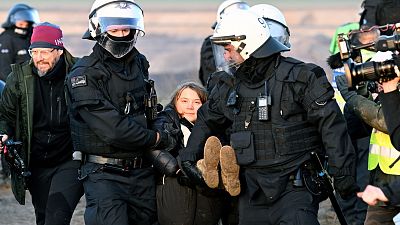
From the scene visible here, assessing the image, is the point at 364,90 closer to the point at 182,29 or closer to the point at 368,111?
the point at 368,111

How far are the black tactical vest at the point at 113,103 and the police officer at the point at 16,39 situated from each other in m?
6.25

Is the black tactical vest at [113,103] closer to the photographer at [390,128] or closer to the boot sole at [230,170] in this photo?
the boot sole at [230,170]

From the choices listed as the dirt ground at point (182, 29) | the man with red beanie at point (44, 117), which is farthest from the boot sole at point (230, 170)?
the dirt ground at point (182, 29)

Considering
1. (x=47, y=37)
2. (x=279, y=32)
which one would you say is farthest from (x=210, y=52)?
(x=279, y=32)

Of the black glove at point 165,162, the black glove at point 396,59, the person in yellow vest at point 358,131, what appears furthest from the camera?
the black glove at point 165,162

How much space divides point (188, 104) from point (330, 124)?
5.03 ft

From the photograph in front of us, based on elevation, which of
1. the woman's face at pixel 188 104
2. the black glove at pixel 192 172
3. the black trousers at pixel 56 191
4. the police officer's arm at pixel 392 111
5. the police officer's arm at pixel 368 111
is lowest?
the black trousers at pixel 56 191

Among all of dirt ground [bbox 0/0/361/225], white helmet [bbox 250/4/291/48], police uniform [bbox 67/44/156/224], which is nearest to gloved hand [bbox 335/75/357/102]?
white helmet [bbox 250/4/291/48]

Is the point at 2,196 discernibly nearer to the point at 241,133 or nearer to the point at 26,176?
the point at 26,176

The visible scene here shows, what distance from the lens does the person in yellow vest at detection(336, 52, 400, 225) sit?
23.1ft

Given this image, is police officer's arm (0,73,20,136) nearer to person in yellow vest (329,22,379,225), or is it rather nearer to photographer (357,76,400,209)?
person in yellow vest (329,22,379,225)

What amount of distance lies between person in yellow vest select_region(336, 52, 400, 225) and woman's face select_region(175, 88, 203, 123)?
1196 mm

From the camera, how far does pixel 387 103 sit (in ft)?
19.2

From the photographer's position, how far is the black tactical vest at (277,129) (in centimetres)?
680
